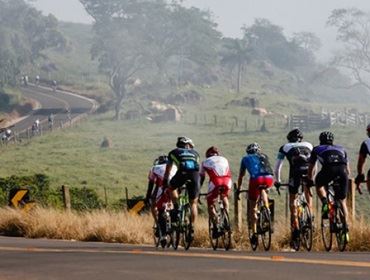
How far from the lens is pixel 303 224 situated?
1606cm

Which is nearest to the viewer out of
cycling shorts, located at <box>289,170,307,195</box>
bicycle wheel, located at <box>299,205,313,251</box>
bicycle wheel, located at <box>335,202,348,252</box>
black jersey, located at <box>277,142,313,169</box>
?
bicycle wheel, located at <box>335,202,348,252</box>

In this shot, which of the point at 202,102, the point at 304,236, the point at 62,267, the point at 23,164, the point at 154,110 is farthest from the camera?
the point at 202,102

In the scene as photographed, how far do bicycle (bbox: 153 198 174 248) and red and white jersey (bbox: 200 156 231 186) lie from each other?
3.42ft

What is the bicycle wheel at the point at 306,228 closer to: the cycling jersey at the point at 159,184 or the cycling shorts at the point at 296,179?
the cycling shorts at the point at 296,179

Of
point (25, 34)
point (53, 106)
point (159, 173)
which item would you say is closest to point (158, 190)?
point (159, 173)

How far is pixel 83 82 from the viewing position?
12375 cm

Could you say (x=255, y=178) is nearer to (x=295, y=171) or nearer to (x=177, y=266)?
(x=295, y=171)

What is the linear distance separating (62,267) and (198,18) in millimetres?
107471

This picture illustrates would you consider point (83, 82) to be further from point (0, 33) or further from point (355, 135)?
point (355, 135)

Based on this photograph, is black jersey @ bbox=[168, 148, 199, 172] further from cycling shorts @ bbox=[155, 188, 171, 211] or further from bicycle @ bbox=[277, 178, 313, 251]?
bicycle @ bbox=[277, 178, 313, 251]

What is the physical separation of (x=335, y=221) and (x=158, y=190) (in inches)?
164

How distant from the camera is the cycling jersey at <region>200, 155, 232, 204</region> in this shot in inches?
661

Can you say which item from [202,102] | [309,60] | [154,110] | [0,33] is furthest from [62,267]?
[309,60]

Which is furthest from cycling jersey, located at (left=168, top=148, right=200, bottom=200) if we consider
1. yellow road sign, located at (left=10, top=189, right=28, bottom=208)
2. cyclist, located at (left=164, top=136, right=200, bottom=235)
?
yellow road sign, located at (left=10, top=189, right=28, bottom=208)
